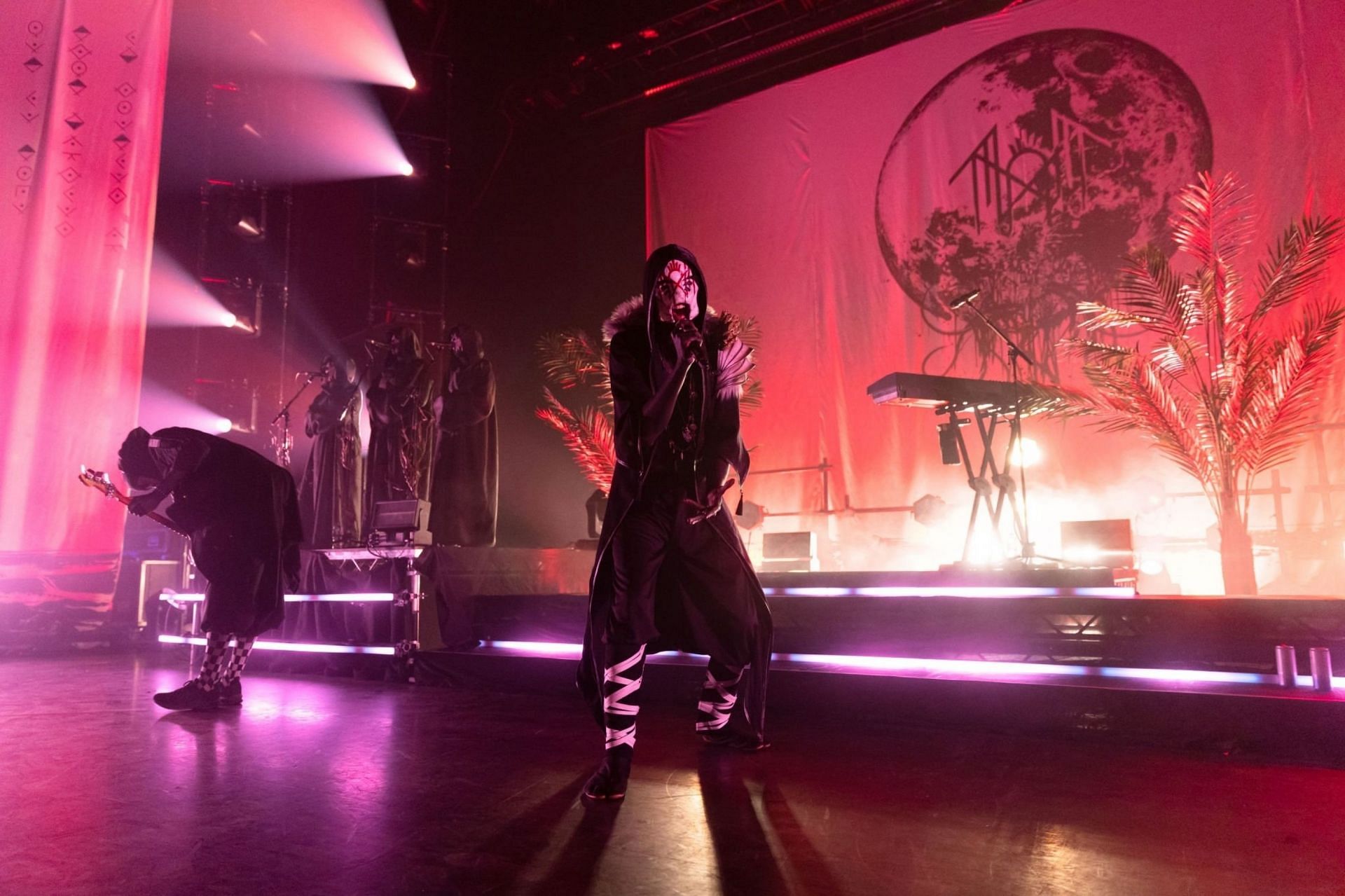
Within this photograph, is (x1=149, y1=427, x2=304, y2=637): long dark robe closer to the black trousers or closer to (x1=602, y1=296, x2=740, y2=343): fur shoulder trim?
(x1=602, y1=296, x2=740, y2=343): fur shoulder trim

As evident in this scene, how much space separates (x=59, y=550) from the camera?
7.37m

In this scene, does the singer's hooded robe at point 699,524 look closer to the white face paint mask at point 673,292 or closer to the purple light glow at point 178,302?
the white face paint mask at point 673,292

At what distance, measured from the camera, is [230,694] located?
430 cm

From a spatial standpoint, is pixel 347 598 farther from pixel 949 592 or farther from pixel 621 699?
pixel 949 592

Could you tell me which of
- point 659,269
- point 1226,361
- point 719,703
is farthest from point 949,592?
point 1226,361

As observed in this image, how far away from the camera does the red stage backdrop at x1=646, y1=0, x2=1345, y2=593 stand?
679cm

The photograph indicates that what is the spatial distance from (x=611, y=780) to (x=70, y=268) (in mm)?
7980

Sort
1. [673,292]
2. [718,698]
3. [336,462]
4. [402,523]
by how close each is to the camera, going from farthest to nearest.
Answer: [336,462] < [402,523] < [718,698] < [673,292]

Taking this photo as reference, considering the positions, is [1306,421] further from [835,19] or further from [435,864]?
[435,864]

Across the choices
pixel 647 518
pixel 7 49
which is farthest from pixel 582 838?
pixel 7 49

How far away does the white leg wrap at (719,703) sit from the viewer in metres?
3.02

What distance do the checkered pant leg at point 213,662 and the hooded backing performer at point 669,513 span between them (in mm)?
2566

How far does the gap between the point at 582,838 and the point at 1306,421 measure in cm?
624

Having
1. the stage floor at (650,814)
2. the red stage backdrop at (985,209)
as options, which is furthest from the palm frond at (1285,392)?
the stage floor at (650,814)
